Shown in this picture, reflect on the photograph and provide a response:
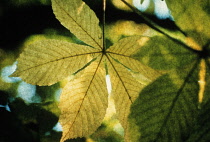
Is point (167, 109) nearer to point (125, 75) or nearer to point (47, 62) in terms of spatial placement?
point (125, 75)

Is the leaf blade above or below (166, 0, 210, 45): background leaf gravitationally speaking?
below

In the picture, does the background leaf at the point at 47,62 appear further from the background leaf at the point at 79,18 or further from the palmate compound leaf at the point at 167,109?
the palmate compound leaf at the point at 167,109

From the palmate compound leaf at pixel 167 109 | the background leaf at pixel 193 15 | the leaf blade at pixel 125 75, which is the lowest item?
the palmate compound leaf at pixel 167 109

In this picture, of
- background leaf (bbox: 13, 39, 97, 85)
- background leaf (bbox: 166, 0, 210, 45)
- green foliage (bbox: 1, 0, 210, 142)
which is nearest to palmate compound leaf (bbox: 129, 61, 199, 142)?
green foliage (bbox: 1, 0, 210, 142)

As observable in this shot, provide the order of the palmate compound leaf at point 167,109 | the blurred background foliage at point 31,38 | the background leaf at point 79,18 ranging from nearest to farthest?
the palmate compound leaf at point 167,109, the background leaf at point 79,18, the blurred background foliage at point 31,38

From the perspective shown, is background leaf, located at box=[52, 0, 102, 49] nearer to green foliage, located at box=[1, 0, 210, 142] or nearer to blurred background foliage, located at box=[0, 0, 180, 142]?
green foliage, located at box=[1, 0, 210, 142]

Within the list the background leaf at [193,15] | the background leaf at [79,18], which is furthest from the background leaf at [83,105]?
the background leaf at [193,15]
